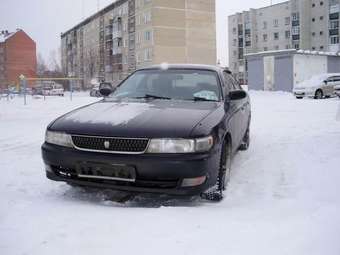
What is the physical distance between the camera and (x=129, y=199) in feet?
13.7

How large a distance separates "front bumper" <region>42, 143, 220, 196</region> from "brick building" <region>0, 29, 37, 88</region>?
87.3 metres

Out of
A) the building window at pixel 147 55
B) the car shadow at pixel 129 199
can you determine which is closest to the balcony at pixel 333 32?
the building window at pixel 147 55

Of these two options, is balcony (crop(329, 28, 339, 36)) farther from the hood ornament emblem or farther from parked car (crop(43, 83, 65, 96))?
the hood ornament emblem

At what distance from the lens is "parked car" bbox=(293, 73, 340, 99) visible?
23.5m

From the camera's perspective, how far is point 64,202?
3.96m

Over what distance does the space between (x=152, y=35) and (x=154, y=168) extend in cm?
5320

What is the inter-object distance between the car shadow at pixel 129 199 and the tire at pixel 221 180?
0.10m

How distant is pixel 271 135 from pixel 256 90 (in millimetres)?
28978

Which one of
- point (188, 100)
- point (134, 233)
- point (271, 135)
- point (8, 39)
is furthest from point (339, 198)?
point (8, 39)

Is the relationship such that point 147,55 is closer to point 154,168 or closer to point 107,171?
point 107,171

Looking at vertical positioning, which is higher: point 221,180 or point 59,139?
point 59,139

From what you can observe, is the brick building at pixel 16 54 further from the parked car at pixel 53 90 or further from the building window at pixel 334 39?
the building window at pixel 334 39

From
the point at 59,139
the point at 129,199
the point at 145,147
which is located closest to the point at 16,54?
the point at 59,139

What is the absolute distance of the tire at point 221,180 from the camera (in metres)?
4.05
